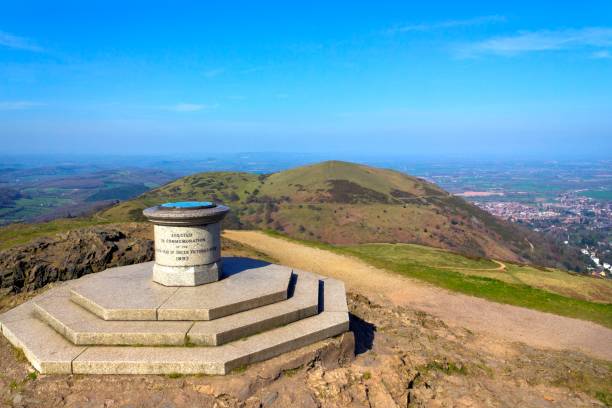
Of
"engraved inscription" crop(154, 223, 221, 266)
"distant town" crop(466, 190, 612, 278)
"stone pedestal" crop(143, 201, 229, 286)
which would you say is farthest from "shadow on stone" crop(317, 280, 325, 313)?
"distant town" crop(466, 190, 612, 278)

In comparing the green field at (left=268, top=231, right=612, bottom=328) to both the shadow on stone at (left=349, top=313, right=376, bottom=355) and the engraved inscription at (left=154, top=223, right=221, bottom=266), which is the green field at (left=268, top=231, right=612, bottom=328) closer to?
the shadow on stone at (left=349, top=313, right=376, bottom=355)

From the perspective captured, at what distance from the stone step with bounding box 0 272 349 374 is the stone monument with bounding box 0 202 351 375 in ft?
0.06

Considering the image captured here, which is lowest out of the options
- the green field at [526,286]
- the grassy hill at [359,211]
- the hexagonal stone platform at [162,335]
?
the grassy hill at [359,211]

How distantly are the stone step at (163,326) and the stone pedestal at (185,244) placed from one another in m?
1.79

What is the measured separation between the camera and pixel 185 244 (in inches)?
400

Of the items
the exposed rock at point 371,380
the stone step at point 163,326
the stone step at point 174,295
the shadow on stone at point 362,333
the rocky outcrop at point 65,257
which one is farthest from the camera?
the rocky outcrop at point 65,257

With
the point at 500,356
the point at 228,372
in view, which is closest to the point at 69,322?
the point at 228,372

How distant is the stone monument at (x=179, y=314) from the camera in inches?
296

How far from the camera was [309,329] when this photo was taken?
876 cm

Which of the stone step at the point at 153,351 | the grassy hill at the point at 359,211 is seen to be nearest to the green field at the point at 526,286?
the stone step at the point at 153,351

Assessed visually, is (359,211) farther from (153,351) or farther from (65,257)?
(153,351)

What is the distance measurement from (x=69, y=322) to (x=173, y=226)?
2.98m

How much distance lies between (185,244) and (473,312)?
11074mm

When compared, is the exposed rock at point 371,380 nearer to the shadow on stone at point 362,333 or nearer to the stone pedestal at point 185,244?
the shadow on stone at point 362,333
